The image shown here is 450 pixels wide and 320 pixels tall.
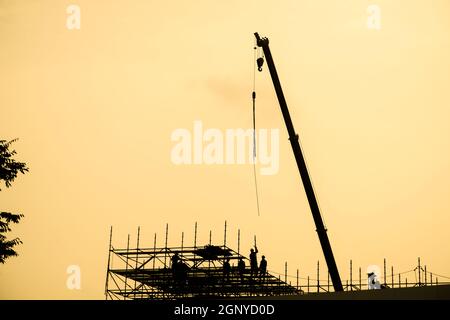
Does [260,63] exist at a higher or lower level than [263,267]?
higher

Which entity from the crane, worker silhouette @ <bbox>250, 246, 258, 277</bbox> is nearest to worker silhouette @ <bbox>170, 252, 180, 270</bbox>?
worker silhouette @ <bbox>250, 246, 258, 277</bbox>

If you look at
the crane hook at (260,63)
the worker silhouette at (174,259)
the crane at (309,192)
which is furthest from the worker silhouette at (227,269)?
the crane hook at (260,63)

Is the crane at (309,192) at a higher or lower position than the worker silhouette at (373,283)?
higher

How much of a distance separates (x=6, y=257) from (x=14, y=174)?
14.0ft

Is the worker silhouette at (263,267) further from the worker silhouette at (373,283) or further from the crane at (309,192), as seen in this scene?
the worker silhouette at (373,283)

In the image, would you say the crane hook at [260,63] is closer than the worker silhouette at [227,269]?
Yes

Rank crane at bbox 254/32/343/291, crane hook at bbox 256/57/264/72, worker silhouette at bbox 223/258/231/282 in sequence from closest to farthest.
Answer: crane at bbox 254/32/343/291, crane hook at bbox 256/57/264/72, worker silhouette at bbox 223/258/231/282

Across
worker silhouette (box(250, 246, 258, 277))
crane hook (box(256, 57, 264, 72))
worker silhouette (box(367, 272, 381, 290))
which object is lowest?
worker silhouette (box(367, 272, 381, 290))

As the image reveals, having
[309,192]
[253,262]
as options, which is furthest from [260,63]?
[253,262]

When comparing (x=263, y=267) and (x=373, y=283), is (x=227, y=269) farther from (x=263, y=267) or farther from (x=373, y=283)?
(x=373, y=283)

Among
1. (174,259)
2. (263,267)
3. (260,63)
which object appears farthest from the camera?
(263,267)

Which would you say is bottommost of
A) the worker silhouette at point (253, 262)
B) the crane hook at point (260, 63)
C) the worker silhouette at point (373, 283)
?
the worker silhouette at point (373, 283)

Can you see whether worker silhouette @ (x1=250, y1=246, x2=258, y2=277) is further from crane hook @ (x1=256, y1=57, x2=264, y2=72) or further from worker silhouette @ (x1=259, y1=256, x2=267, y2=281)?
crane hook @ (x1=256, y1=57, x2=264, y2=72)
